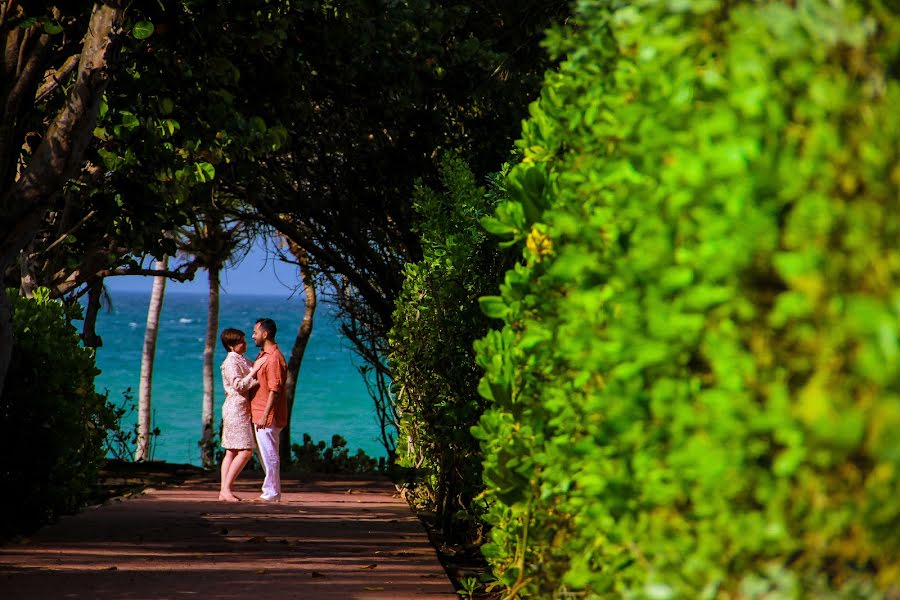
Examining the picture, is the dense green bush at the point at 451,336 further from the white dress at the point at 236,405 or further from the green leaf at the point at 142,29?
the green leaf at the point at 142,29

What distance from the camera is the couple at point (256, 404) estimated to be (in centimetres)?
1202

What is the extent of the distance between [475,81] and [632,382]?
A: 10.2 m

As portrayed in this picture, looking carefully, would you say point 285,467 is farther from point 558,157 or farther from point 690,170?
point 690,170

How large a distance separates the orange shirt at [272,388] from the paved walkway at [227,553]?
0.96 m

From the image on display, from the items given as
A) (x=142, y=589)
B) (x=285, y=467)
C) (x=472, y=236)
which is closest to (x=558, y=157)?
(x=142, y=589)

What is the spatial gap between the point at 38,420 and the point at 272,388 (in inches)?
122

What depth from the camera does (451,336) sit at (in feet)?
30.9

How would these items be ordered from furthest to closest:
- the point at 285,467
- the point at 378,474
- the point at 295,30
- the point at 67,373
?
the point at 285,467 < the point at 378,474 < the point at 295,30 < the point at 67,373

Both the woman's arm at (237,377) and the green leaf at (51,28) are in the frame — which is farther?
the woman's arm at (237,377)

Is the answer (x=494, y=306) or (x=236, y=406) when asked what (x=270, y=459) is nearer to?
(x=236, y=406)

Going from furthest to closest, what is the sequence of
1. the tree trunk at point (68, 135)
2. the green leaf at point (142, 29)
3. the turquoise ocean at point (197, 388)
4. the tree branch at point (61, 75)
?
the turquoise ocean at point (197, 388)
the tree branch at point (61, 75)
the green leaf at point (142, 29)
the tree trunk at point (68, 135)

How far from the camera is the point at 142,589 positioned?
6.70 m

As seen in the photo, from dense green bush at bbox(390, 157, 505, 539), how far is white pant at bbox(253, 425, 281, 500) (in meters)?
2.09

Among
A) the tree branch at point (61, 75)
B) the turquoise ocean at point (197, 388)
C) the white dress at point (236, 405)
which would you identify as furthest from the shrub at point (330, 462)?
the turquoise ocean at point (197, 388)
